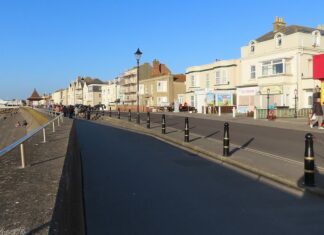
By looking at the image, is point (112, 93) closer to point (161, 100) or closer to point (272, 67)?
point (161, 100)

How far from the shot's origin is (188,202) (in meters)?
7.38

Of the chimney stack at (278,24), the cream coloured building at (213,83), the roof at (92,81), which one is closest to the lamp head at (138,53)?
the cream coloured building at (213,83)

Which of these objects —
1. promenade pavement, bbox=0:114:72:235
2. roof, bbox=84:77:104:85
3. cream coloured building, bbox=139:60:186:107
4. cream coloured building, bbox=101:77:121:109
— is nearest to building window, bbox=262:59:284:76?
cream coloured building, bbox=139:60:186:107

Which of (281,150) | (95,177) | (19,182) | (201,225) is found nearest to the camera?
(19,182)

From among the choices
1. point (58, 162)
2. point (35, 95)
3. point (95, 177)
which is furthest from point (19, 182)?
point (35, 95)

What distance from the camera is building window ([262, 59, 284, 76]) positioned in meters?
42.7

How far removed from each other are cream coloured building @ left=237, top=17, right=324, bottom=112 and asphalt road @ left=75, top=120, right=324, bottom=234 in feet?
106

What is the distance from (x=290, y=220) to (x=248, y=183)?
8.84 feet

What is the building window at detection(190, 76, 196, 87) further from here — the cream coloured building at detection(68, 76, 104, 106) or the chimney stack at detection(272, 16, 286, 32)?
the cream coloured building at detection(68, 76, 104, 106)

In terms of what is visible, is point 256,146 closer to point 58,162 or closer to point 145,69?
point 58,162

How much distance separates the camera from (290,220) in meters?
6.25

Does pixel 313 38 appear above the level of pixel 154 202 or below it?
above

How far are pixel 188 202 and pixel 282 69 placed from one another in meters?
37.3

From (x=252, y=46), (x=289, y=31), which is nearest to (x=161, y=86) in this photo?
(x=252, y=46)
